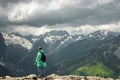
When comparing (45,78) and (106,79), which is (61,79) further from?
(106,79)

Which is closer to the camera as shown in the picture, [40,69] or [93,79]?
[40,69]

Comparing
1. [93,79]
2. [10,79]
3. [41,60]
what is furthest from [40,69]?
[93,79]

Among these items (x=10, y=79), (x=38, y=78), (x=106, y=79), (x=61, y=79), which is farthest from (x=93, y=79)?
(x=10, y=79)

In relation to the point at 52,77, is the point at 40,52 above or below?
above

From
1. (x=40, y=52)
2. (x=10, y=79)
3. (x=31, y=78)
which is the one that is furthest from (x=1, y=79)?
(x=40, y=52)

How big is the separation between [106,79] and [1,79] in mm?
20025

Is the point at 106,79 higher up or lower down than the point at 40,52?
lower down

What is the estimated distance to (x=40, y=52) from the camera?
2016 inches

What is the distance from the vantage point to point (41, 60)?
51.8 metres

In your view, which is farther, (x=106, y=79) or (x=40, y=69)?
(x=106, y=79)

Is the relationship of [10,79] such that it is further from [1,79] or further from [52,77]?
[52,77]

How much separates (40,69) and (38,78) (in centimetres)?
183

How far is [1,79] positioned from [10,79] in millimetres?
1729

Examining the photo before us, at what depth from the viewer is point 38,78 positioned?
52750 millimetres
